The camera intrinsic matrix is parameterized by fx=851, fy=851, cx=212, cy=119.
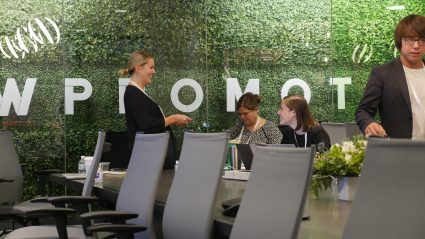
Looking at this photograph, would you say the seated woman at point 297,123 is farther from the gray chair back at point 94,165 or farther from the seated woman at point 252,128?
the gray chair back at point 94,165

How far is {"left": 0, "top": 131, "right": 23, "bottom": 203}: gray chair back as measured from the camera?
7.29 metres

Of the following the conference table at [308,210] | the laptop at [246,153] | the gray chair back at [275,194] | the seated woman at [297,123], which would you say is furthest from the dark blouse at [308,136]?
the gray chair back at [275,194]

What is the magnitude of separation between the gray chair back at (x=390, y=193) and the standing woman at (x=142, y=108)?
13.8 ft

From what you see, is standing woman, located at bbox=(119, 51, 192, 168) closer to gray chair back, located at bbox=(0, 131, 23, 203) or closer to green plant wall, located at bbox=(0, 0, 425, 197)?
gray chair back, located at bbox=(0, 131, 23, 203)

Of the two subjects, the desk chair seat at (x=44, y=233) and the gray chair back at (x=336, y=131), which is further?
the gray chair back at (x=336, y=131)

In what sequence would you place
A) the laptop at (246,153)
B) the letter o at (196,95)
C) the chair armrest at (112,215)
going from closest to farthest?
the chair armrest at (112,215), the laptop at (246,153), the letter o at (196,95)

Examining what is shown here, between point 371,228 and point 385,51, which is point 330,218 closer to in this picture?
point 371,228

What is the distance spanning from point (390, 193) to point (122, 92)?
7.47 meters

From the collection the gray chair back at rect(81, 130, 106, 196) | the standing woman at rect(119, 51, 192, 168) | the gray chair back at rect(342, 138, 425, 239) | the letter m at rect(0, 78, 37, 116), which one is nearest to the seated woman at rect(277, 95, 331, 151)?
the standing woman at rect(119, 51, 192, 168)

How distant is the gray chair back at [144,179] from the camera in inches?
150

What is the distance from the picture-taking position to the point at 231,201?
3389 millimetres

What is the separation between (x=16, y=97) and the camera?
29.6 feet

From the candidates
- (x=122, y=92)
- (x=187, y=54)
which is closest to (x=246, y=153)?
(x=122, y=92)

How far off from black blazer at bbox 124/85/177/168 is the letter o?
316cm
